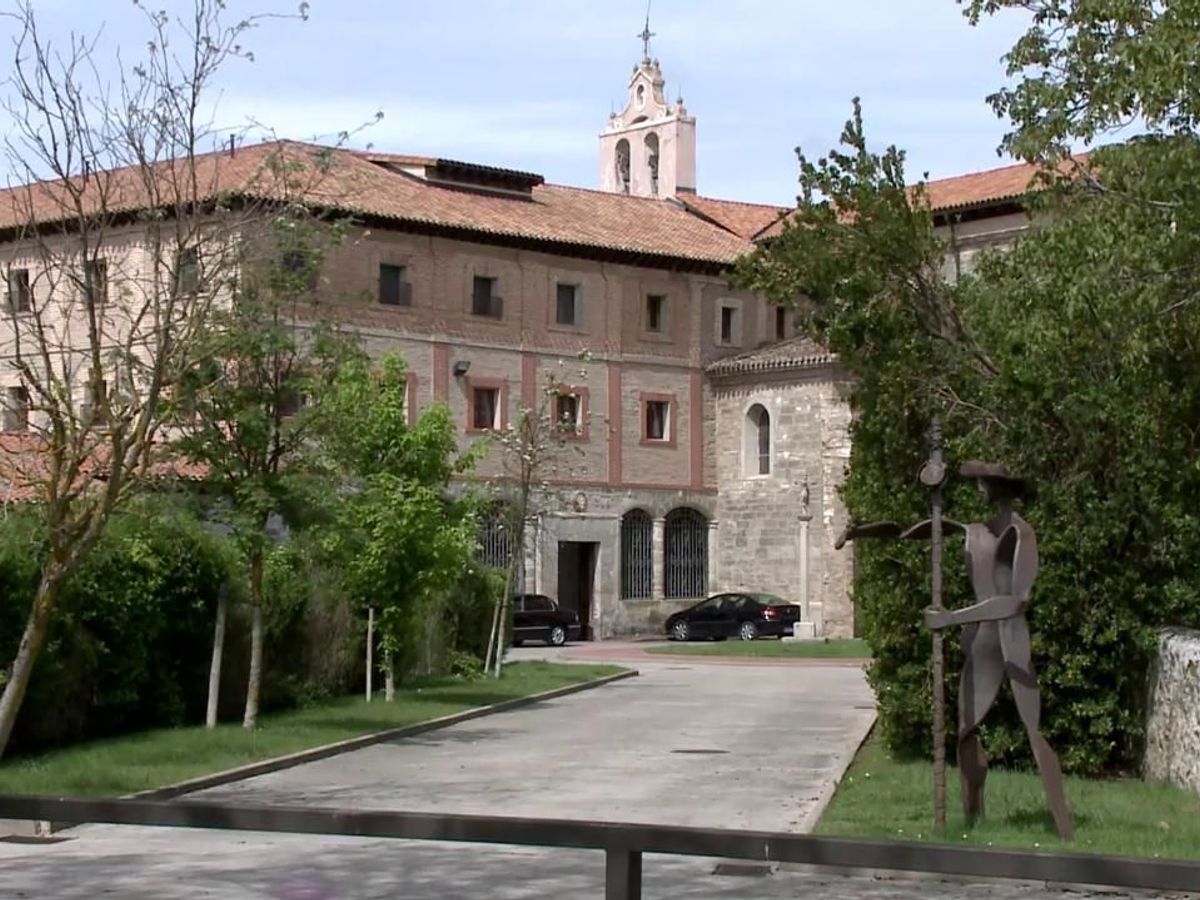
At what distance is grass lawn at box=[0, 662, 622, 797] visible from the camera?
1662cm

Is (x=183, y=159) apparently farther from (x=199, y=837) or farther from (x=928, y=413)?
(x=199, y=837)

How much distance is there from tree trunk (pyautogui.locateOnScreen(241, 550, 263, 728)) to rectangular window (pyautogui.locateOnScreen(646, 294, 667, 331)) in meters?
33.8

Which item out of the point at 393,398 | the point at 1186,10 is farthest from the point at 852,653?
the point at 1186,10

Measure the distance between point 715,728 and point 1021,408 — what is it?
8.80 metres

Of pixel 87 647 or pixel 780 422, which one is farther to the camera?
pixel 780 422

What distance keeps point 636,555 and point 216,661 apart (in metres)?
34.0

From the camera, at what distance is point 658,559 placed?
5578 cm

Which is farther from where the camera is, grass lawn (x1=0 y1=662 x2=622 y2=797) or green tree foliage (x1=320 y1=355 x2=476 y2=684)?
green tree foliage (x1=320 y1=355 x2=476 y2=684)

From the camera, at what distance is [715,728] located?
25.1 m

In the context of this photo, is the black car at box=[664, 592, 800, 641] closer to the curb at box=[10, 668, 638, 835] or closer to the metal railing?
the curb at box=[10, 668, 638, 835]

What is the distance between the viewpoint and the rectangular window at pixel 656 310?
5581cm

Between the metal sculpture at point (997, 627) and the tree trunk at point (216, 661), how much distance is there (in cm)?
1061

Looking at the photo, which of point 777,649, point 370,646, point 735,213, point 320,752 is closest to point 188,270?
point 320,752

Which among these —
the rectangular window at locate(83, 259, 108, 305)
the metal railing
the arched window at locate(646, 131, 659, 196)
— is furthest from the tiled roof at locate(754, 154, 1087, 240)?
the metal railing
